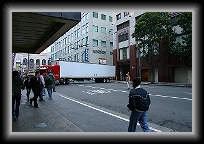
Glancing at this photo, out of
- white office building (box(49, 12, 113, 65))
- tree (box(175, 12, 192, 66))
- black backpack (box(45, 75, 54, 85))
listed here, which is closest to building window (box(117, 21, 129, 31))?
white office building (box(49, 12, 113, 65))

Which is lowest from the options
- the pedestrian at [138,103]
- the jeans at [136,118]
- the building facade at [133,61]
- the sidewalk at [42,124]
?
the sidewalk at [42,124]

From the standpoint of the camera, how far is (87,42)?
44.0 metres

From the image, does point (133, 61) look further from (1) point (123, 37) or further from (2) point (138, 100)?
(2) point (138, 100)

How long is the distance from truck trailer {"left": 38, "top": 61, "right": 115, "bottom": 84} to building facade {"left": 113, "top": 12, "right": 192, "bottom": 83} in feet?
13.3

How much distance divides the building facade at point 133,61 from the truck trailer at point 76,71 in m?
4.06

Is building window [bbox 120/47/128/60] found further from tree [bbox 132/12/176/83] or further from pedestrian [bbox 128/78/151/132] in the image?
pedestrian [bbox 128/78/151/132]

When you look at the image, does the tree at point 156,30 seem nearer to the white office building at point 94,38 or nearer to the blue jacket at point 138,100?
the white office building at point 94,38

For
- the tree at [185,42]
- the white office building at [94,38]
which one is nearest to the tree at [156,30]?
the tree at [185,42]

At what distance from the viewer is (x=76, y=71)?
27.6 m

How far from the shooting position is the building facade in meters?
27.1

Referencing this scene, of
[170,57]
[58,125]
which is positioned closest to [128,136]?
[58,125]

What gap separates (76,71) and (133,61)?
11.9 metres

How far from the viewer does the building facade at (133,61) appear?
27.1 metres
